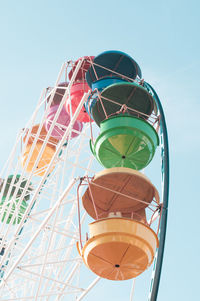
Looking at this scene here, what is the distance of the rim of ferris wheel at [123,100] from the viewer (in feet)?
38.1

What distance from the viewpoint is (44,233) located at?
1379 centimetres

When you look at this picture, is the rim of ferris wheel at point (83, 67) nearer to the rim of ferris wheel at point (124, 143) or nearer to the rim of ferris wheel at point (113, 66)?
the rim of ferris wheel at point (113, 66)

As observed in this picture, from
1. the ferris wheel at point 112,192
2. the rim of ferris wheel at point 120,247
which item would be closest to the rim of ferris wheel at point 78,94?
the ferris wheel at point 112,192

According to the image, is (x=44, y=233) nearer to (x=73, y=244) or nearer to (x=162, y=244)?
(x=73, y=244)

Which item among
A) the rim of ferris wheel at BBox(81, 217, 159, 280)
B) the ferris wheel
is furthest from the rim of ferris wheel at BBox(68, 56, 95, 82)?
the rim of ferris wheel at BBox(81, 217, 159, 280)

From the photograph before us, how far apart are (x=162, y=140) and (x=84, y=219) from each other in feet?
9.36

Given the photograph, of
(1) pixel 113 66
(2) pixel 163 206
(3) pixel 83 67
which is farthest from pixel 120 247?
(3) pixel 83 67

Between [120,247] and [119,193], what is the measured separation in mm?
1494

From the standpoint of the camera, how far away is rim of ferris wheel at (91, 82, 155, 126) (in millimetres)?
11602

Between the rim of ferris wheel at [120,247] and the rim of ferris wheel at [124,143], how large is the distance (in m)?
1.96

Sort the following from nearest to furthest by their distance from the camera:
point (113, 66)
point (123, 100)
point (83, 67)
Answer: point (123, 100) → point (113, 66) → point (83, 67)

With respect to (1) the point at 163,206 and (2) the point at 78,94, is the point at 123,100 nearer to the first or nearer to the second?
(2) the point at 78,94

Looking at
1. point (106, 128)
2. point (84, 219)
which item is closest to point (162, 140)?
point (106, 128)

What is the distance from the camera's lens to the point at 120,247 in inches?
337
